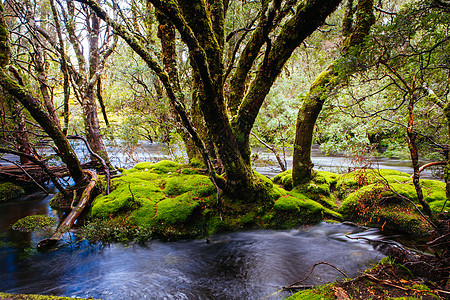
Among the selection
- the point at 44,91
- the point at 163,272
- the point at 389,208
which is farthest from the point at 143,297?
the point at 44,91

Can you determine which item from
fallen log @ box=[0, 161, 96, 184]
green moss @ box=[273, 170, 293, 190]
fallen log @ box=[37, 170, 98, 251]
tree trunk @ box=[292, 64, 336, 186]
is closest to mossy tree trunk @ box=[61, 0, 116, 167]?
fallen log @ box=[0, 161, 96, 184]

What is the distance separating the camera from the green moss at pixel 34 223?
5.34 metres

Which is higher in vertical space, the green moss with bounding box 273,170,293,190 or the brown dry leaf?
the green moss with bounding box 273,170,293,190

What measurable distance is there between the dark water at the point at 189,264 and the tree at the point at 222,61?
1416 millimetres

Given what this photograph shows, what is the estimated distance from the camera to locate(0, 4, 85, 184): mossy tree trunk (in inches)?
157

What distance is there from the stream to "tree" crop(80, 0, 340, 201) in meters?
1.41

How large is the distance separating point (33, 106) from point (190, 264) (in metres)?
4.78

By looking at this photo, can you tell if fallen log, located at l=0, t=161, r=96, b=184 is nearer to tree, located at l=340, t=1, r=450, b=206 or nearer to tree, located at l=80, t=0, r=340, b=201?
tree, located at l=80, t=0, r=340, b=201

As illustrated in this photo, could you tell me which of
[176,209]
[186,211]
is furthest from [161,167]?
[186,211]

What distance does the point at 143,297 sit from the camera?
330 cm

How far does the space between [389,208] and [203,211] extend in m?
4.61

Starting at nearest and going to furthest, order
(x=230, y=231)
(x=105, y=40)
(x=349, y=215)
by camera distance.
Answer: (x=230, y=231), (x=349, y=215), (x=105, y=40)

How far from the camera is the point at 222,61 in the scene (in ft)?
14.0

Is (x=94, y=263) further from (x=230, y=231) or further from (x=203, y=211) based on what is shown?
(x=230, y=231)
